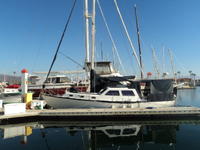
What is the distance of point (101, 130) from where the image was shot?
35.7 ft

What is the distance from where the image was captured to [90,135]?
400 inches

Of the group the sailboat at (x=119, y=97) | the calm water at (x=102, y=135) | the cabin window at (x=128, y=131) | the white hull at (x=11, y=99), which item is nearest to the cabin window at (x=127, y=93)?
the sailboat at (x=119, y=97)

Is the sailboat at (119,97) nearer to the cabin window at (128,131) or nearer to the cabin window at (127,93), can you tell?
the cabin window at (127,93)

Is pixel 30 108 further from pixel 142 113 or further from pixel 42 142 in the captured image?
pixel 142 113

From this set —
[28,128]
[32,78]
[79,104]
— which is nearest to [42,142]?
[28,128]

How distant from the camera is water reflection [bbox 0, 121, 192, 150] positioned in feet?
28.4

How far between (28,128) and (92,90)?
6.06 m

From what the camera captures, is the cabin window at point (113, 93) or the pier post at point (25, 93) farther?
the pier post at point (25, 93)

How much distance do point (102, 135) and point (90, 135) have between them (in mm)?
742

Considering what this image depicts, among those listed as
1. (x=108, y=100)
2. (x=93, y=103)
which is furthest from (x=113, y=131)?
(x=93, y=103)

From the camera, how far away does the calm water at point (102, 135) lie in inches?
335

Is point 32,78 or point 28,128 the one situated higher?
point 32,78

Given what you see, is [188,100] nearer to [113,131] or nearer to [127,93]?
[127,93]

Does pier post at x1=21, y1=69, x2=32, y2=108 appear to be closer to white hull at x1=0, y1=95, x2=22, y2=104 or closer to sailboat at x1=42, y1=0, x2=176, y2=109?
sailboat at x1=42, y1=0, x2=176, y2=109
